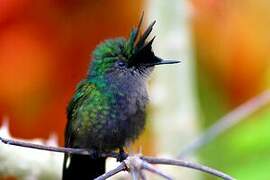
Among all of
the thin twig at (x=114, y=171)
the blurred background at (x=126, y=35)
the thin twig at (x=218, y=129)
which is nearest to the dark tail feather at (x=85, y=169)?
the thin twig at (x=218, y=129)

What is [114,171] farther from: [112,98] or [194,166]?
[112,98]

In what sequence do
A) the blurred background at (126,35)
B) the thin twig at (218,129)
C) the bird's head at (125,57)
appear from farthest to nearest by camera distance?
the blurred background at (126,35)
the thin twig at (218,129)
the bird's head at (125,57)

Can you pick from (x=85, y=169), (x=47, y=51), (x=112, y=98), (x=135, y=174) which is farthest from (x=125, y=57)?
(x=47, y=51)

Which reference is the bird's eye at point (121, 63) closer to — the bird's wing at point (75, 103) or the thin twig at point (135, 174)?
the bird's wing at point (75, 103)

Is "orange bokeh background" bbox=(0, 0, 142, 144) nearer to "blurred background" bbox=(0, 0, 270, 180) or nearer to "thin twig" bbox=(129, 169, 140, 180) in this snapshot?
"blurred background" bbox=(0, 0, 270, 180)

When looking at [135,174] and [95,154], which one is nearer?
[135,174]

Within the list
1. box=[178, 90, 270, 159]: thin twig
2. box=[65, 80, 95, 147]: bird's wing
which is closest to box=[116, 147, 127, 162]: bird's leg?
box=[65, 80, 95, 147]: bird's wing

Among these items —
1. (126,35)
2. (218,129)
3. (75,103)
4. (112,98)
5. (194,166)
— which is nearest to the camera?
(194,166)
